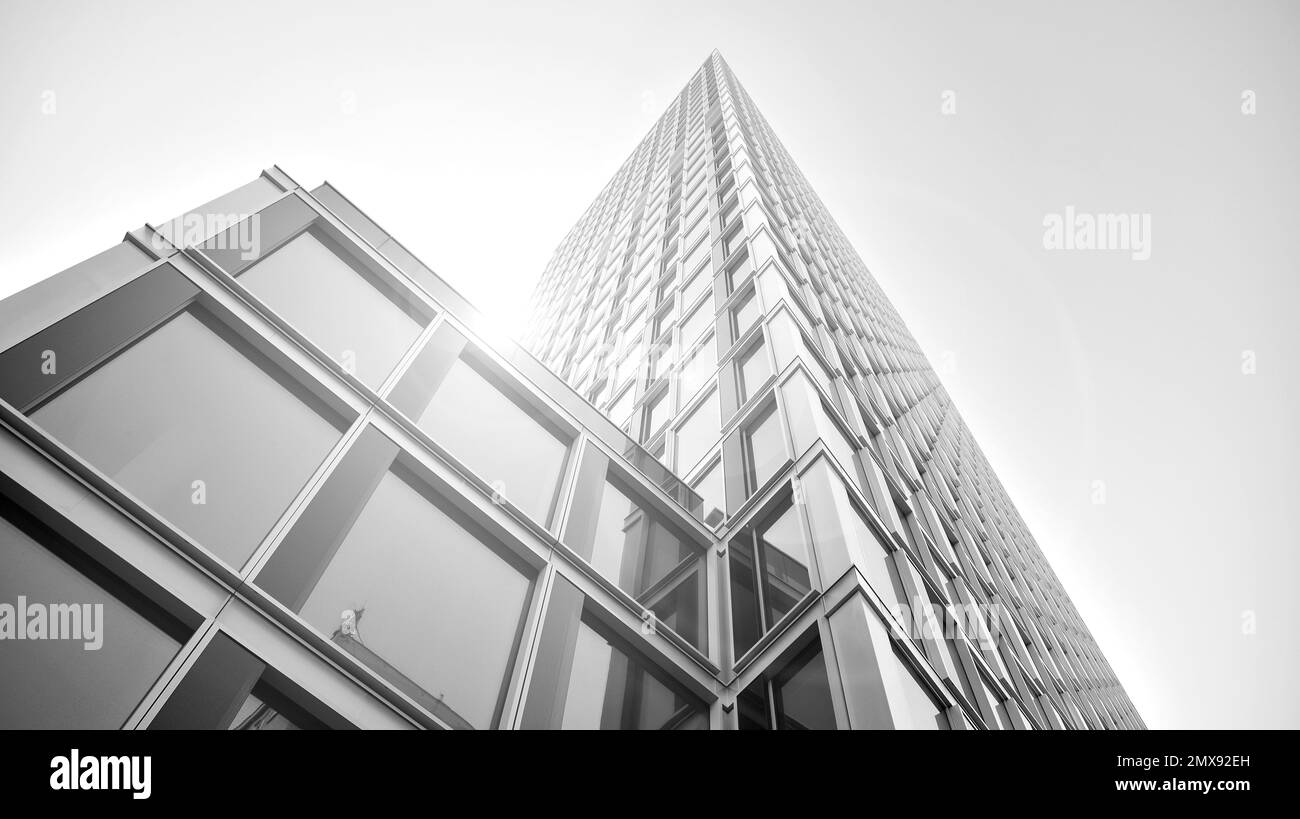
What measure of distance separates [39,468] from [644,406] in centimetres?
1198

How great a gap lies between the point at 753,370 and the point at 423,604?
8381 millimetres

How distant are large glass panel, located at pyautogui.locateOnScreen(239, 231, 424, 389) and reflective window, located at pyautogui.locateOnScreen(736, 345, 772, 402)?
6.30 m

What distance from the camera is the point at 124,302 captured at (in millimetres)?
6395

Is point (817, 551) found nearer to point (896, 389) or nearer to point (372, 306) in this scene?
point (372, 306)

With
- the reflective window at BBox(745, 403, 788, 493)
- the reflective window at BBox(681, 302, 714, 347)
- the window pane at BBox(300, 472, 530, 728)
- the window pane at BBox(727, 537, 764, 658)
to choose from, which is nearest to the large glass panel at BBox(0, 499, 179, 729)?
the window pane at BBox(300, 472, 530, 728)

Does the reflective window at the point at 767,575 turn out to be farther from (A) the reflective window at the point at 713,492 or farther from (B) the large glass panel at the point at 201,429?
(B) the large glass panel at the point at 201,429

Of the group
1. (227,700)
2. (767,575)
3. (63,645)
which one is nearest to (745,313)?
(767,575)

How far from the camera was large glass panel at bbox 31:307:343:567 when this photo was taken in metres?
5.66

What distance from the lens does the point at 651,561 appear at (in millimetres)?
10328

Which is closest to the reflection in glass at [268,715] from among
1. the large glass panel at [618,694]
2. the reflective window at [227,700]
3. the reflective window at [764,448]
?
the reflective window at [227,700]

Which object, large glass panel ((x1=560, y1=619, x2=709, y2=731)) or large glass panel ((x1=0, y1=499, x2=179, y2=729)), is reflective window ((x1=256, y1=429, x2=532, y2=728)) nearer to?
large glass panel ((x1=560, y1=619, x2=709, y2=731))

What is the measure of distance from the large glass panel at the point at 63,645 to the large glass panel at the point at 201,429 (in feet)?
2.60

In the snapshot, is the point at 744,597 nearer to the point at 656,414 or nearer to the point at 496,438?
the point at 496,438
